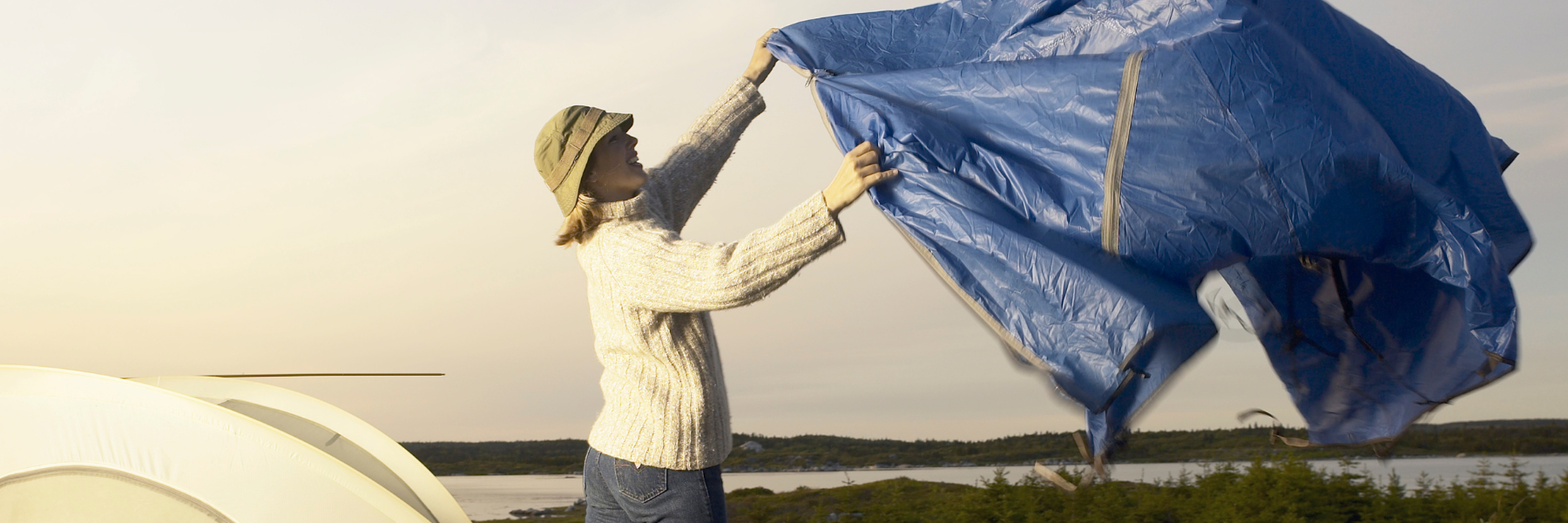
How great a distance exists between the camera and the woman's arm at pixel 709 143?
223 centimetres

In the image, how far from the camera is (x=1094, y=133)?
1835 mm

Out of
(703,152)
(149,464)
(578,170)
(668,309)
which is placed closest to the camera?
(668,309)

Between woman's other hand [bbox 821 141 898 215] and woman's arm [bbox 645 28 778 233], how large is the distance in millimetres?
635

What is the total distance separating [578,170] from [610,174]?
0.23 feet

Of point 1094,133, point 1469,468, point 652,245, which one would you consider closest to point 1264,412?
point 1094,133

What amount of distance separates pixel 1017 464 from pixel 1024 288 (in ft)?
12.8

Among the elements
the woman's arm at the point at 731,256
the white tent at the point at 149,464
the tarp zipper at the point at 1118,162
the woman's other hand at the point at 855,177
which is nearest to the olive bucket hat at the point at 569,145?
the woman's arm at the point at 731,256

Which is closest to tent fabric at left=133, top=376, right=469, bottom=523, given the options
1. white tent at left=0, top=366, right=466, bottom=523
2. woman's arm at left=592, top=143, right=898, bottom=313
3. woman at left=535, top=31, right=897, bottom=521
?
white tent at left=0, top=366, right=466, bottom=523

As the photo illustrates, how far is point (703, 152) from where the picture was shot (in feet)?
7.62

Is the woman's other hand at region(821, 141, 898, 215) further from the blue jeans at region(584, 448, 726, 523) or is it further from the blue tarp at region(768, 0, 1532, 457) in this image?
the blue jeans at region(584, 448, 726, 523)

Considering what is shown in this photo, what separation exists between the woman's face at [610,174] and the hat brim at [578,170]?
0.8 inches

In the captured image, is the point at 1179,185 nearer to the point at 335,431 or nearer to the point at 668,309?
the point at 668,309

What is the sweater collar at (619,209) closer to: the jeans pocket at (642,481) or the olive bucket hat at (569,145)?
the olive bucket hat at (569,145)

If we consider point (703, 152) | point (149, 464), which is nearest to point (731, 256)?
point (703, 152)
